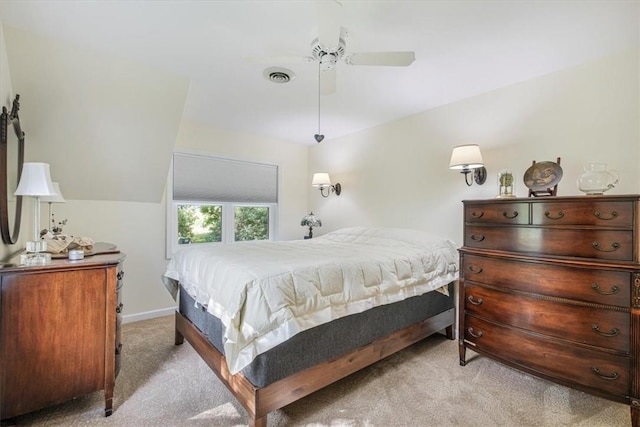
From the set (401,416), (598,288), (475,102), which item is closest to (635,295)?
(598,288)

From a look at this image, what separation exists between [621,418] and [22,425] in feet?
11.5

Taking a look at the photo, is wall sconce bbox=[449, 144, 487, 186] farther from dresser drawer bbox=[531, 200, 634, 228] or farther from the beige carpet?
the beige carpet

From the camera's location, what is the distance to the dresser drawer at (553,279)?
168cm

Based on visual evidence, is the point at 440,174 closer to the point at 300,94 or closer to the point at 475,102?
the point at 475,102

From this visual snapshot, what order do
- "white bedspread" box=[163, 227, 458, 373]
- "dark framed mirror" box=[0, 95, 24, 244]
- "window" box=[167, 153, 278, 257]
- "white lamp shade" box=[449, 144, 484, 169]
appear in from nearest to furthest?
"white bedspread" box=[163, 227, 458, 373] → "dark framed mirror" box=[0, 95, 24, 244] → "white lamp shade" box=[449, 144, 484, 169] → "window" box=[167, 153, 278, 257]

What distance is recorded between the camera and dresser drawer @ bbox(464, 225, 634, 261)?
5.53ft

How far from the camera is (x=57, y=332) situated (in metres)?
1.64

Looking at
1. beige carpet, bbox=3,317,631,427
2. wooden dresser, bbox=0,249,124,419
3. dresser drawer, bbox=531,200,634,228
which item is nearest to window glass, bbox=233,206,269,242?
beige carpet, bbox=3,317,631,427

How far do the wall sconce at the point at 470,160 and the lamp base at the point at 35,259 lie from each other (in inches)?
120

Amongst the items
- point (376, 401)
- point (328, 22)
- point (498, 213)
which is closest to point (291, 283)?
point (376, 401)

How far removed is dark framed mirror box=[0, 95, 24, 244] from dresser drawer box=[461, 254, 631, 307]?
3.28 meters

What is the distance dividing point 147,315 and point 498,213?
3.76 m

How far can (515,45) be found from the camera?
2035mm

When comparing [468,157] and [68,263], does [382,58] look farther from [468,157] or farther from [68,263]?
[68,263]
